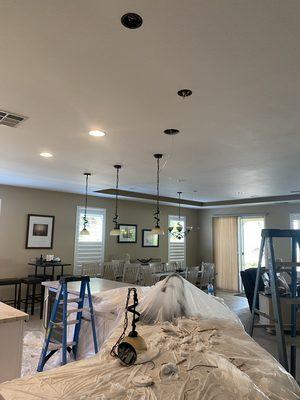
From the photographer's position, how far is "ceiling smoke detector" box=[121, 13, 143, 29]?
1.41 metres

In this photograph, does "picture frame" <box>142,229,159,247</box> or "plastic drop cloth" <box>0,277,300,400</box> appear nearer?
"plastic drop cloth" <box>0,277,300,400</box>

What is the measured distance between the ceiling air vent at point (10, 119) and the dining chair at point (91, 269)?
4.25 meters

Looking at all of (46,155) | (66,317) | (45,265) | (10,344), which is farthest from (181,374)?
(45,265)

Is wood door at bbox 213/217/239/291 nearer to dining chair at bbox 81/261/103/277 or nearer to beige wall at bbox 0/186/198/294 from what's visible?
beige wall at bbox 0/186/198/294

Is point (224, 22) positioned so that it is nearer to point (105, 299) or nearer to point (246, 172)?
point (105, 299)

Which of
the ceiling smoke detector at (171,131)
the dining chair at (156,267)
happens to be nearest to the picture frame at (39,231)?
the dining chair at (156,267)

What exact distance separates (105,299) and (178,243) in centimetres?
593

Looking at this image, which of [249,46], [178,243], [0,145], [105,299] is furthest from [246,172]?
[178,243]

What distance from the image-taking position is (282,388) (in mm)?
1312

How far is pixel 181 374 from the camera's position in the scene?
1398mm

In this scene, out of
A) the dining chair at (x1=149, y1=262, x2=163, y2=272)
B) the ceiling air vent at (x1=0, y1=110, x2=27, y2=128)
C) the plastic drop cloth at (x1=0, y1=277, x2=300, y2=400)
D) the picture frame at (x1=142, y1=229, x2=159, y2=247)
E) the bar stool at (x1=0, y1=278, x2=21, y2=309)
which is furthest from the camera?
the picture frame at (x1=142, y1=229, x2=159, y2=247)

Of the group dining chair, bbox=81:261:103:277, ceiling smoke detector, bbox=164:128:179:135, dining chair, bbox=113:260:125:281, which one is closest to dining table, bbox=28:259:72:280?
dining chair, bbox=81:261:103:277

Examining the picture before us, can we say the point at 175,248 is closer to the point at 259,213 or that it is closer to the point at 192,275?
the point at 192,275

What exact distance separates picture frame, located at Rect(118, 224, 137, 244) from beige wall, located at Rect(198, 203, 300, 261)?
2750 millimetres
